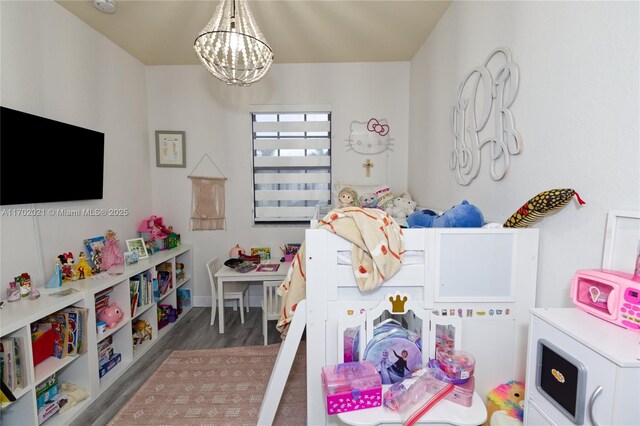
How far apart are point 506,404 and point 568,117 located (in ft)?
3.59

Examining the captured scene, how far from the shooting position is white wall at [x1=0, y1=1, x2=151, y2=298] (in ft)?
5.75

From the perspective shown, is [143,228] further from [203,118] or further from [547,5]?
[547,5]

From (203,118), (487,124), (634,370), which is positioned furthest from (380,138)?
(634,370)

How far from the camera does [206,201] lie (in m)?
3.18

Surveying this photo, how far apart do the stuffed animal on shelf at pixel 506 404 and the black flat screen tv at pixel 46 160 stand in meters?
2.65

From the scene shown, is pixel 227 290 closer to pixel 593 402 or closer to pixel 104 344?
pixel 104 344

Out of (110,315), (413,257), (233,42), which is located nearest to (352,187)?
(233,42)

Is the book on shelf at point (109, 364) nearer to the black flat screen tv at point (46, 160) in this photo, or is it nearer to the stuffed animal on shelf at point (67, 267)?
the stuffed animal on shelf at point (67, 267)

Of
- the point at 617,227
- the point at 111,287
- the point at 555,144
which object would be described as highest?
the point at 555,144

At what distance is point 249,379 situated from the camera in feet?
6.60

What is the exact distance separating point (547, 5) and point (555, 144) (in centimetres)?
54

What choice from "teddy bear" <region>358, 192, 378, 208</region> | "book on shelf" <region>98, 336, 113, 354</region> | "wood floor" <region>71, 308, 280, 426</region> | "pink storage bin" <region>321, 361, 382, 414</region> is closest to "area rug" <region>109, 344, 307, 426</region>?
"wood floor" <region>71, 308, 280, 426</region>

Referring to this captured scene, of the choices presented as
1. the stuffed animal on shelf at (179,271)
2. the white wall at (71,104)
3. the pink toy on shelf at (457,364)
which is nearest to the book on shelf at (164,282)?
the stuffed animal on shelf at (179,271)

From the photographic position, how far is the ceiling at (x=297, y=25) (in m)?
2.10
